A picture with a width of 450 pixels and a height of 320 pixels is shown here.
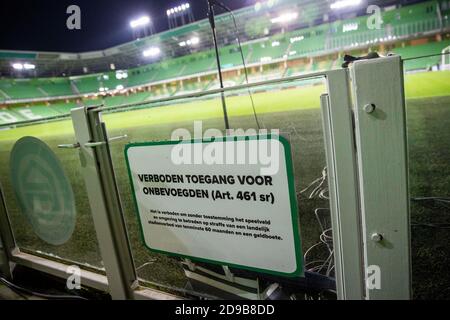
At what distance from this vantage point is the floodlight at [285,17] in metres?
21.8

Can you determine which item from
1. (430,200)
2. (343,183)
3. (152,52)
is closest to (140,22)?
(152,52)

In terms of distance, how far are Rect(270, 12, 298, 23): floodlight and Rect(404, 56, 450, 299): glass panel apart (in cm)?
1888

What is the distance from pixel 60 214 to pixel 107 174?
0.64 m

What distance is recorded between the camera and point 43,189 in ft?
6.23

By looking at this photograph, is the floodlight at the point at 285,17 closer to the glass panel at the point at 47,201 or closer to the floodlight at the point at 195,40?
the floodlight at the point at 195,40

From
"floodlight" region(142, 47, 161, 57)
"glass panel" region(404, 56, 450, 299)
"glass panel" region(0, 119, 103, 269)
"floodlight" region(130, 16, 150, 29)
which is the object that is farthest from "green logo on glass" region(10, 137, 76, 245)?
"floodlight" region(142, 47, 161, 57)

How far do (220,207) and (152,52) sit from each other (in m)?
31.8

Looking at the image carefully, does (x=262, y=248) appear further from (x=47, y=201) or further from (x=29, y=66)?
(x=29, y=66)

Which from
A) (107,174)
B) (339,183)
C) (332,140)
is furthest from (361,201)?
(107,174)

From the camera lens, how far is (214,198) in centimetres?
125

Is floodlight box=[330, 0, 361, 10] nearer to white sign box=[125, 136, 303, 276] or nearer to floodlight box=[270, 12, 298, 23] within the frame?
floodlight box=[270, 12, 298, 23]

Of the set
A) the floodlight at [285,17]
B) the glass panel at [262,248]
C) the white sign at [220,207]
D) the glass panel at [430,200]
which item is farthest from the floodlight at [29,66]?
the white sign at [220,207]

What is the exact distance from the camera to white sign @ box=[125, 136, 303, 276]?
112 centimetres
